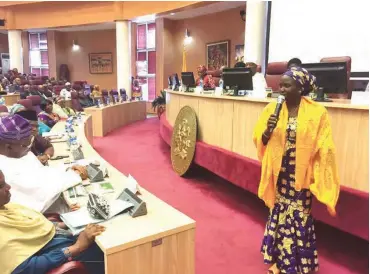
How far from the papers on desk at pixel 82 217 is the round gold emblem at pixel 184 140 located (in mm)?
2227

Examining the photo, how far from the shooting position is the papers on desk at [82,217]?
1.58 metres

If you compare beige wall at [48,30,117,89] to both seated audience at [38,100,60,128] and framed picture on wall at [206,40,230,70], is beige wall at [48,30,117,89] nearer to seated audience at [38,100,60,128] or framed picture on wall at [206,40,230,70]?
framed picture on wall at [206,40,230,70]

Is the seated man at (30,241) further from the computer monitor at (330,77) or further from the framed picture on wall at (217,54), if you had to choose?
the framed picture on wall at (217,54)

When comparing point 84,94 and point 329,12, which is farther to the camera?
point 84,94

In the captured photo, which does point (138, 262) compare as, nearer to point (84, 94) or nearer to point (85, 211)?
point (85, 211)

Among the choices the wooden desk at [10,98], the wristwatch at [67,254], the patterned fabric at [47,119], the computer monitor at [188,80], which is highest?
the computer monitor at [188,80]

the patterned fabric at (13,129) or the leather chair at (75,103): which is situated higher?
→ the patterned fabric at (13,129)

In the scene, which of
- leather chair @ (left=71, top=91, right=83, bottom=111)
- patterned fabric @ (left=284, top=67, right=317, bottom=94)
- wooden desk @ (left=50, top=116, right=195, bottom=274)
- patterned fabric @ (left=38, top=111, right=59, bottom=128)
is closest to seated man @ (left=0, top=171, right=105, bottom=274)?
wooden desk @ (left=50, top=116, right=195, bottom=274)

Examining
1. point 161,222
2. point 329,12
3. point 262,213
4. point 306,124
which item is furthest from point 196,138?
point 329,12

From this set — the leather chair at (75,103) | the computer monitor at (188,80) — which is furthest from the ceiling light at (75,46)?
the computer monitor at (188,80)

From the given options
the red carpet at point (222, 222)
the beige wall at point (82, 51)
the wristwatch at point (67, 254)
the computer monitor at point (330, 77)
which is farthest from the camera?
the beige wall at point (82, 51)

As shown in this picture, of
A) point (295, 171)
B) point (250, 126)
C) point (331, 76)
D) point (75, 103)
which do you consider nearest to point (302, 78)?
point (295, 171)

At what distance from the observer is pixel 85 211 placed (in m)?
1.73

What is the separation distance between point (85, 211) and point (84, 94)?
7355 mm
